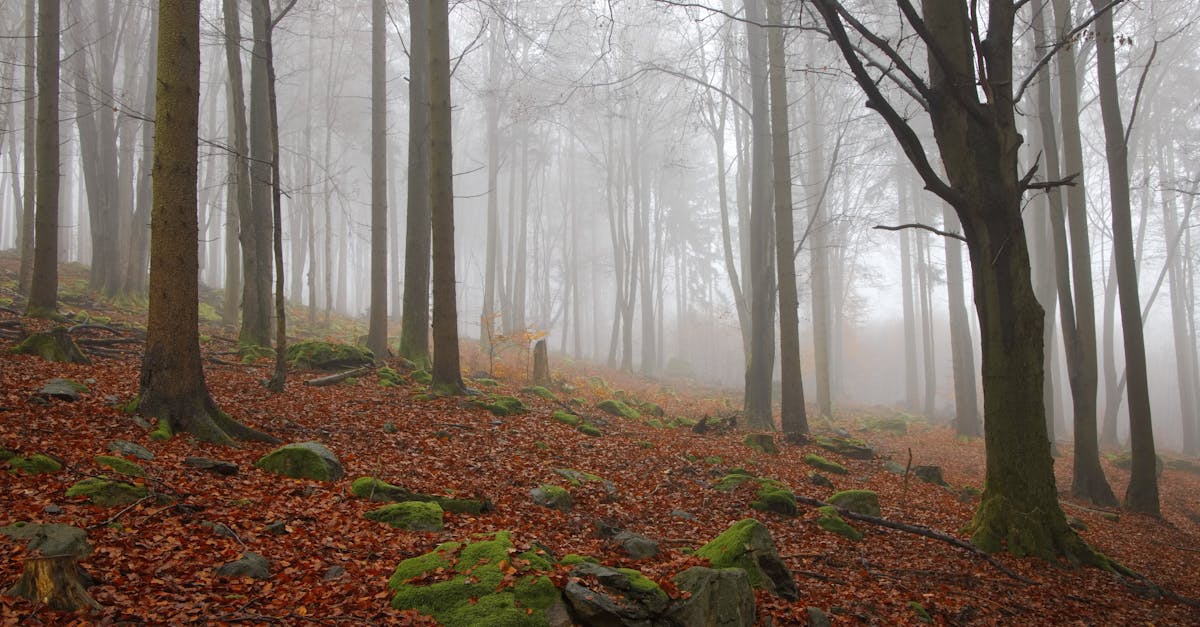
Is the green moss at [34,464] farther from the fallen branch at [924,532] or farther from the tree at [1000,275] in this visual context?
the tree at [1000,275]

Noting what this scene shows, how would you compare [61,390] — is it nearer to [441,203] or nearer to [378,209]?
[441,203]

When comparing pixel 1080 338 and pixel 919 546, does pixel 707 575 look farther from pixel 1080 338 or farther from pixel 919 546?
pixel 1080 338

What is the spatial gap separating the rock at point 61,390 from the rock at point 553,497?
180 inches

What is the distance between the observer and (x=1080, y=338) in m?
10.1

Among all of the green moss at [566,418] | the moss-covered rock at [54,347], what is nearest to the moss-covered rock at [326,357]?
the moss-covered rock at [54,347]

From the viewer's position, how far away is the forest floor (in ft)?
12.6

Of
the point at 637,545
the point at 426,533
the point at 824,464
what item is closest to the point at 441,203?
the point at 426,533

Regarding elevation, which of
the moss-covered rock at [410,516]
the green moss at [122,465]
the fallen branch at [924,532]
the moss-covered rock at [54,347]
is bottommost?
the fallen branch at [924,532]

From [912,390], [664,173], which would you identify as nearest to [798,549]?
[912,390]

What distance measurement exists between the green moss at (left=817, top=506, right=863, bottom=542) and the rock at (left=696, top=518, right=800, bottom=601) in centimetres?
183

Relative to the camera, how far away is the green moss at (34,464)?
15.4ft

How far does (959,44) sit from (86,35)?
2206cm

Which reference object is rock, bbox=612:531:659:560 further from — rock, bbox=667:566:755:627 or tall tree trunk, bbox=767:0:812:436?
tall tree trunk, bbox=767:0:812:436

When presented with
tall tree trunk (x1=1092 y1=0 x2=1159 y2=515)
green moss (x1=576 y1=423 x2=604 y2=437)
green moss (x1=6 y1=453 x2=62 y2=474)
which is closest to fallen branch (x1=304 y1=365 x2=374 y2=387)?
green moss (x1=576 y1=423 x2=604 y2=437)
